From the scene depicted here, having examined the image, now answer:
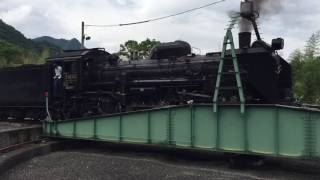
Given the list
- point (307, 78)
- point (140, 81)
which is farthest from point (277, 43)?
point (307, 78)

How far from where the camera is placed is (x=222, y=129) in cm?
1315

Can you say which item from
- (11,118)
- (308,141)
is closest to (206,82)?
(308,141)

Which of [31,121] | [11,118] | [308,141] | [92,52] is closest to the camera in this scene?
[308,141]

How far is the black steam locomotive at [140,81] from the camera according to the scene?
15.3m

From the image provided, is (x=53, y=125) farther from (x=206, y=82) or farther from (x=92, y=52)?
(x=206, y=82)

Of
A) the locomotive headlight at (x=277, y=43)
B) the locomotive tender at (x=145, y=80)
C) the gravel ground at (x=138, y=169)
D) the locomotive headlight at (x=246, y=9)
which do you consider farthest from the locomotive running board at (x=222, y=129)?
the locomotive headlight at (x=246, y=9)

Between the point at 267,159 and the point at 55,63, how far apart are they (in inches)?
443

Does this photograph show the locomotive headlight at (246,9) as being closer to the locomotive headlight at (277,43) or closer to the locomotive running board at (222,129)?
the locomotive headlight at (277,43)

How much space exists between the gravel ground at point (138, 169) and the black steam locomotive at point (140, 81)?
7.56 feet

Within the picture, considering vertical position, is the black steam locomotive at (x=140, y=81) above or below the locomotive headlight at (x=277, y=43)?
below

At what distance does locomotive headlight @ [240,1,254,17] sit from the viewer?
58.5ft

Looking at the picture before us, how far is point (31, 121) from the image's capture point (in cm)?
2236

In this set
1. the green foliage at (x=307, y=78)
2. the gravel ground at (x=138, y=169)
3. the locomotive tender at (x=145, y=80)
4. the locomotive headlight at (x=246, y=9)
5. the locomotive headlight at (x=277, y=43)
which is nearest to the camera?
the gravel ground at (x=138, y=169)

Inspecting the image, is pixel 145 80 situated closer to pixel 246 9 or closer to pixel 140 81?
pixel 140 81
